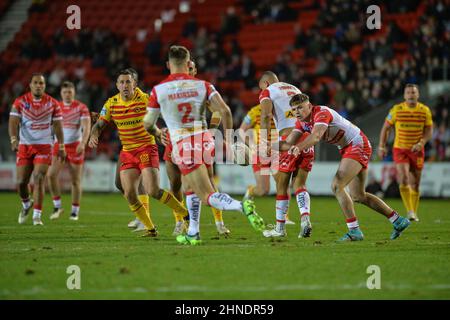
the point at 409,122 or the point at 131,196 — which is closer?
the point at 131,196

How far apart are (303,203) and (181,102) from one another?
10.5 ft

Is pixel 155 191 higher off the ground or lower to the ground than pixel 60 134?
lower

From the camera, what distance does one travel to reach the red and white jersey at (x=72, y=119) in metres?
17.9

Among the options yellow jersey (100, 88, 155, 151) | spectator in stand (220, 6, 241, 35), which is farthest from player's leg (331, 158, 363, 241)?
spectator in stand (220, 6, 241, 35)

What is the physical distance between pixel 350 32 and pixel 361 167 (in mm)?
19228

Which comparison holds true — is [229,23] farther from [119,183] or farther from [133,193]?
[133,193]

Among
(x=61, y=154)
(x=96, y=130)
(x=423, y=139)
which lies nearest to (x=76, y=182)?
(x=61, y=154)

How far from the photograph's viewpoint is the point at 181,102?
10.6 metres

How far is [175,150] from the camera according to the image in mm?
10734

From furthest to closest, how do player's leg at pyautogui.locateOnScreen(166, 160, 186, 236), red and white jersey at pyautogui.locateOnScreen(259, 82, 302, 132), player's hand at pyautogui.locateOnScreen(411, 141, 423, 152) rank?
player's hand at pyautogui.locateOnScreen(411, 141, 423, 152) → player's leg at pyautogui.locateOnScreen(166, 160, 186, 236) → red and white jersey at pyautogui.locateOnScreen(259, 82, 302, 132)

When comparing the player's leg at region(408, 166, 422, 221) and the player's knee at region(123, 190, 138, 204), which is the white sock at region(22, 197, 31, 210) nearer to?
Result: the player's knee at region(123, 190, 138, 204)

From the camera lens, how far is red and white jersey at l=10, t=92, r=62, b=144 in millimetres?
15742

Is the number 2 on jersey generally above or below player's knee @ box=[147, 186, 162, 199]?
above

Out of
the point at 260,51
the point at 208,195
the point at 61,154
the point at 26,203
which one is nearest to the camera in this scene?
the point at 208,195
